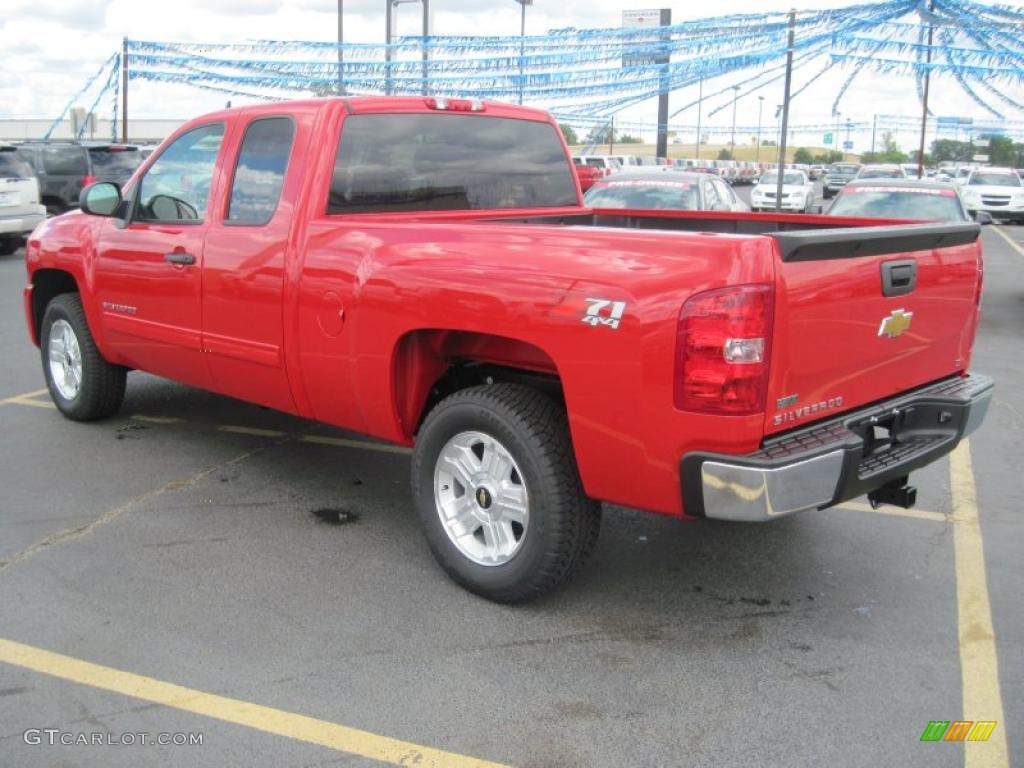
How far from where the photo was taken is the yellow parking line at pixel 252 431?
655 cm

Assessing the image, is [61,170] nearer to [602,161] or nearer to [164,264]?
[164,264]

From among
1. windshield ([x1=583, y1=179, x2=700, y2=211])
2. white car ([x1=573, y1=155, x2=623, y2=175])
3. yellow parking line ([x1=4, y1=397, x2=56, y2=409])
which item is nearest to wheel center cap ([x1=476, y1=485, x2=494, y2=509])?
yellow parking line ([x1=4, y1=397, x2=56, y2=409])

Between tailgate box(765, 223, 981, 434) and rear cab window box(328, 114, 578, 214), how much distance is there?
2.15 m

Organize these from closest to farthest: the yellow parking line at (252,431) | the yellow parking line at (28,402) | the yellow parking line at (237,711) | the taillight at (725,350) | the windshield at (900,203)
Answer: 1. the yellow parking line at (237,711)
2. the taillight at (725,350)
3. the yellow parking line at (252,431)
4. the yellow parking line at (28,402)
5. the windshield at (900,203)

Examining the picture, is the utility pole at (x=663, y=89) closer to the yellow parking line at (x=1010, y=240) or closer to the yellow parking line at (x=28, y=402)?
the yellow parking line at (x=1010, y=240)

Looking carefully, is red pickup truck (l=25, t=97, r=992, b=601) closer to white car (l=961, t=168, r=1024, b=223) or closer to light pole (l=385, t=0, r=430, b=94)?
light pole (l=385, t=0, r=430, b=94)

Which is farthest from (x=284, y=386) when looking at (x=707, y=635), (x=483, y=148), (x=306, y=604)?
(x=707, y=635)

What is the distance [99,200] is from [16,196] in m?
12.5

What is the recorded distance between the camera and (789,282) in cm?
326

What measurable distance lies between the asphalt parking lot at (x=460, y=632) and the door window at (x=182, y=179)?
1.48m

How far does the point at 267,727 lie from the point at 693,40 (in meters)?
17.5

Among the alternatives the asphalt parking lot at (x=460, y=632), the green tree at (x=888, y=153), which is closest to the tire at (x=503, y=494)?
the asphalt parking lot at (x=460, y=632)

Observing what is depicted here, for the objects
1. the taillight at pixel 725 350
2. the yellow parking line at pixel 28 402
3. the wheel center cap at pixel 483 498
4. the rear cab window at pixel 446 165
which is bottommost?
the yellow parking line at pixel 28 402

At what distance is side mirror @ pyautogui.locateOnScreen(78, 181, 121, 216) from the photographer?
18.5ft
